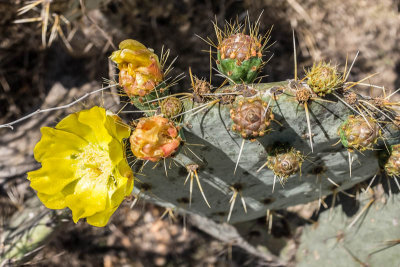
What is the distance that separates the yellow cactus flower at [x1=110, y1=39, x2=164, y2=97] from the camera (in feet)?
3.86

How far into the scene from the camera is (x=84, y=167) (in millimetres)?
1475

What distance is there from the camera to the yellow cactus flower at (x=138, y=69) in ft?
3.86

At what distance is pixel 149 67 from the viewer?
1.22 m

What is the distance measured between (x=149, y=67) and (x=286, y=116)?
0.46 meters

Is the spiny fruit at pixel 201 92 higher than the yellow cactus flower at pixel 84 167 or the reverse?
higher

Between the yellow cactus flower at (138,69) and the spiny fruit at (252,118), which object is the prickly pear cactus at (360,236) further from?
the yellow cactus flower at (138,69)

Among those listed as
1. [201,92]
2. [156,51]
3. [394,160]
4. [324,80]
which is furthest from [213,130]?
[156,51]

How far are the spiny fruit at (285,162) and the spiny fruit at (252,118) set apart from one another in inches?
8.4

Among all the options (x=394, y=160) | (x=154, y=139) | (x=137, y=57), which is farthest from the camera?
(x=394, y=160)

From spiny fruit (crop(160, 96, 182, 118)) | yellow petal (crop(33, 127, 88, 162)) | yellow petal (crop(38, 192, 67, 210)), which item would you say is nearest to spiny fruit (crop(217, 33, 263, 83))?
spiny fruit (crop(160, 96, 182, 118))

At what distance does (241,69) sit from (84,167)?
0.68 meters

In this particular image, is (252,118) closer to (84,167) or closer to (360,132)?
(360,132)

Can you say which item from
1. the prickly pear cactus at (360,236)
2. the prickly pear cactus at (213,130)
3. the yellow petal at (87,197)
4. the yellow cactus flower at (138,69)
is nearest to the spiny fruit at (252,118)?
the prickly pear cactus at (213,130)

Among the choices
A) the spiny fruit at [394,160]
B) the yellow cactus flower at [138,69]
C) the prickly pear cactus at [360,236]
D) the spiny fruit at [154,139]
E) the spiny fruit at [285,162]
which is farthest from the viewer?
the prickly pear cactus at [360,236]
